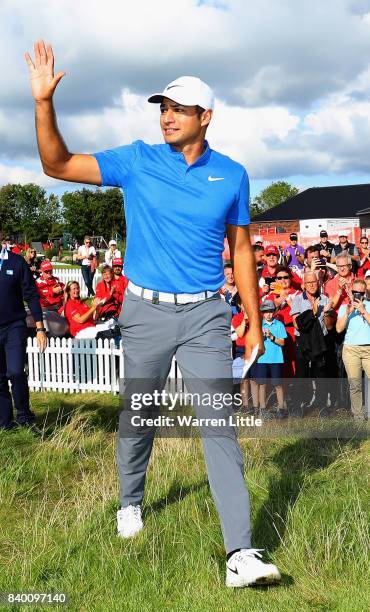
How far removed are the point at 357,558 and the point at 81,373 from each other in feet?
24.9

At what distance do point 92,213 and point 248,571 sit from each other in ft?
364

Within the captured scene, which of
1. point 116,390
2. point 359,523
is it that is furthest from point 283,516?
point 116,390

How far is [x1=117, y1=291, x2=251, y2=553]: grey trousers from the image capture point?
11.8 feet

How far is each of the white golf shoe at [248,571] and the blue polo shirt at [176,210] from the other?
4.36 feet

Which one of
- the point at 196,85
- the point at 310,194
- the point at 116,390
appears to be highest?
the point at 310,194

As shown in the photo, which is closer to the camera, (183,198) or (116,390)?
(183,198)

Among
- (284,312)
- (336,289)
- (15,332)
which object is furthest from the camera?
(336,289)

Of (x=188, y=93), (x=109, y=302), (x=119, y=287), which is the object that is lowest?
(x=109, y=302)

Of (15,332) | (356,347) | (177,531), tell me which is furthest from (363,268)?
(177,531)

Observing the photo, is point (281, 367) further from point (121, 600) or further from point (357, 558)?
point (121, 600)

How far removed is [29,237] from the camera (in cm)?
10794

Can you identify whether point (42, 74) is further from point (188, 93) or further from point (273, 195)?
point (273, 195)

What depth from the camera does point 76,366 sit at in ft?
35.4

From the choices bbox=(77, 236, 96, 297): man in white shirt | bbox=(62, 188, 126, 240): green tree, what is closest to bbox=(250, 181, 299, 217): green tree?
bbox=(62, 188, 126, 240): green tree
